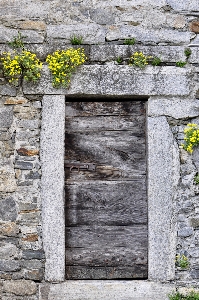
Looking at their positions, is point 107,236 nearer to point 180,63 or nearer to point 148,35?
point 180,63

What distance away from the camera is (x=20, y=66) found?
384 centimetres

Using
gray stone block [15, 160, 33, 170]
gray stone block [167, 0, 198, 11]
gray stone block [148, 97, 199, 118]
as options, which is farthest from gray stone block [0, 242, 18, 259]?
gray stone block [167, 0, 198, 11]

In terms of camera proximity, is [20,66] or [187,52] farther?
[187,52]

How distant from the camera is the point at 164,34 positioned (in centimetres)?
396

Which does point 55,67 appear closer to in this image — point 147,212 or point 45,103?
point 45,103

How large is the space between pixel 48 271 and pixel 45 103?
146cm

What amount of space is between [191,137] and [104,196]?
93 centimetres

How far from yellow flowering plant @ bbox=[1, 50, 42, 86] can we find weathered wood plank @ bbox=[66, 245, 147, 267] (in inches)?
62.0

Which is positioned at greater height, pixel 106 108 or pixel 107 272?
pixel 106 108

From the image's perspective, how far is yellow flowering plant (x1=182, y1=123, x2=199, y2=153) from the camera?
3857mm

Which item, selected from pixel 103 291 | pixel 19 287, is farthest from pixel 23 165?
pixel 103 291

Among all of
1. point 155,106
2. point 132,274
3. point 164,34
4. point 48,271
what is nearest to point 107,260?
point 132,274

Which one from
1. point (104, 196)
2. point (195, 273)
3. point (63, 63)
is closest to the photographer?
point (63, 63)

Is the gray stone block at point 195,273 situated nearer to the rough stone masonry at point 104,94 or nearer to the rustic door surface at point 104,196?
the rough stone masonry at point 104,94
